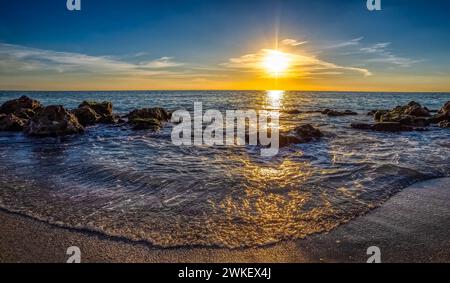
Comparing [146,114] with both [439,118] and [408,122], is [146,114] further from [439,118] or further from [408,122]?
[439,118]

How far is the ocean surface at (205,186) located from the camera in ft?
18.4

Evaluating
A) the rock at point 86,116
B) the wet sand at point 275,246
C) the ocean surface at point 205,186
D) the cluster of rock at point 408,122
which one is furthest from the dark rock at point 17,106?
the cluster of rock at point 408,122

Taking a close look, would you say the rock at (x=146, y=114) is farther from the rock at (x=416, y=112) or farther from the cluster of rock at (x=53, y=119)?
the rock at (x=416, y=112)

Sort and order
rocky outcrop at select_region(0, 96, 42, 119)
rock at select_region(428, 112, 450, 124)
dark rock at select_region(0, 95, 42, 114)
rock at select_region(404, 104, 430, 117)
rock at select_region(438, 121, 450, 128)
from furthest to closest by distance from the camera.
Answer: rock at select_region(404, 104, 430, 117) < dark rock at select_region(0, 95, 42, 114) < rock at select_region(428, 112, 450, 124) < rocky outcrop at select_region(0, 96, 42, 119) < rock at select_region(438, 121, 450, 128)

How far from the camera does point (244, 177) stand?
8.81m

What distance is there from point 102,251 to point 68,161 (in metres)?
6.88

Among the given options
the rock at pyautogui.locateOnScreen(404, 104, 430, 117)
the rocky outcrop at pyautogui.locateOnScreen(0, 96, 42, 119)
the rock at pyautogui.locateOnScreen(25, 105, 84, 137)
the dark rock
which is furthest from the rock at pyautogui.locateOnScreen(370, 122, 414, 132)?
the dark rock

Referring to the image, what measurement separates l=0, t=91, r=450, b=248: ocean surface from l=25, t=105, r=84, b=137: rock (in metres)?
2.60

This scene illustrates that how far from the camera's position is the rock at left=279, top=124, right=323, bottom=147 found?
14866mm

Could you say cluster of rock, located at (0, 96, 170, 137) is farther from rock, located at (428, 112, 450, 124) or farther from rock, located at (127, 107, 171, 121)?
rock, located at (428, 112, 450, 124)

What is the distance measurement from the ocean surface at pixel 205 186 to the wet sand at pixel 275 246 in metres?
0.24

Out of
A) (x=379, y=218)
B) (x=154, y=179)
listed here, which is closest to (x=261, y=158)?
(x=154, y=179)

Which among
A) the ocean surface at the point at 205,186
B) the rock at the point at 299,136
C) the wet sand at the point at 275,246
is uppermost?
the rock at the point at 299,136
